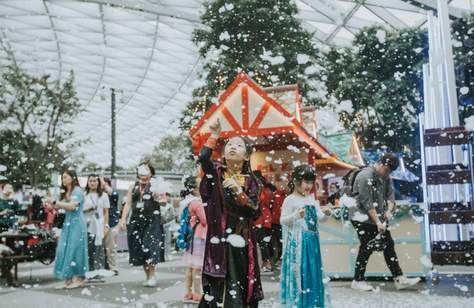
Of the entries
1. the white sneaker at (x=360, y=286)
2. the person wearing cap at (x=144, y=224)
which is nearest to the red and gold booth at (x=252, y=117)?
the person wearing cap at (x=144, y=224)

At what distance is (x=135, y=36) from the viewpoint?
21625 millimetres

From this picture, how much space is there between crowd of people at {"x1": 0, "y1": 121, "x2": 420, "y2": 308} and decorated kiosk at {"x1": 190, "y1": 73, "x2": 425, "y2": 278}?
92 cm

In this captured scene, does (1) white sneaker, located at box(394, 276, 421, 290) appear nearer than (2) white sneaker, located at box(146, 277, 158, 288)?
Yes

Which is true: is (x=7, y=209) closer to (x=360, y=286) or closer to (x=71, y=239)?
(x=71, y=239)

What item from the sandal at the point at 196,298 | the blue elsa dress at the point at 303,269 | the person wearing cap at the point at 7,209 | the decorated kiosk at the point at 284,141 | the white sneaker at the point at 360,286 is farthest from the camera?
the person wearing cap at the point at 7,209

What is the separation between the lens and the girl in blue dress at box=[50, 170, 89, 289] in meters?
6.02

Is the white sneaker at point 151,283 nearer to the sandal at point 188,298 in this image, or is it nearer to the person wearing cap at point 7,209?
the sandal at point 188,298

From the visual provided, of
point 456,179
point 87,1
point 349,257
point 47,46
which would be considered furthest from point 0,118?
point 456,179

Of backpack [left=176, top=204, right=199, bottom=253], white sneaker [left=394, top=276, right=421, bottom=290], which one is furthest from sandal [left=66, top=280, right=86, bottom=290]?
white sneaker [left=394, top=276, right=421, bottom=290]

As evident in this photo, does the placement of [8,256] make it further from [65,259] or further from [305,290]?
[305,290]

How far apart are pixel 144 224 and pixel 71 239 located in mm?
970

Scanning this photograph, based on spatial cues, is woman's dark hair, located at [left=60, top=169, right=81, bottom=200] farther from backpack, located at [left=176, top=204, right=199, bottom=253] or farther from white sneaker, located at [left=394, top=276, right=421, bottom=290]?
white sneaker, located at [left=394, top=276, right=421, bottom=290]

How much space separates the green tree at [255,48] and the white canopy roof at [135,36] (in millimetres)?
1020

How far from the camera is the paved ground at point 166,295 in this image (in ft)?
15.0
